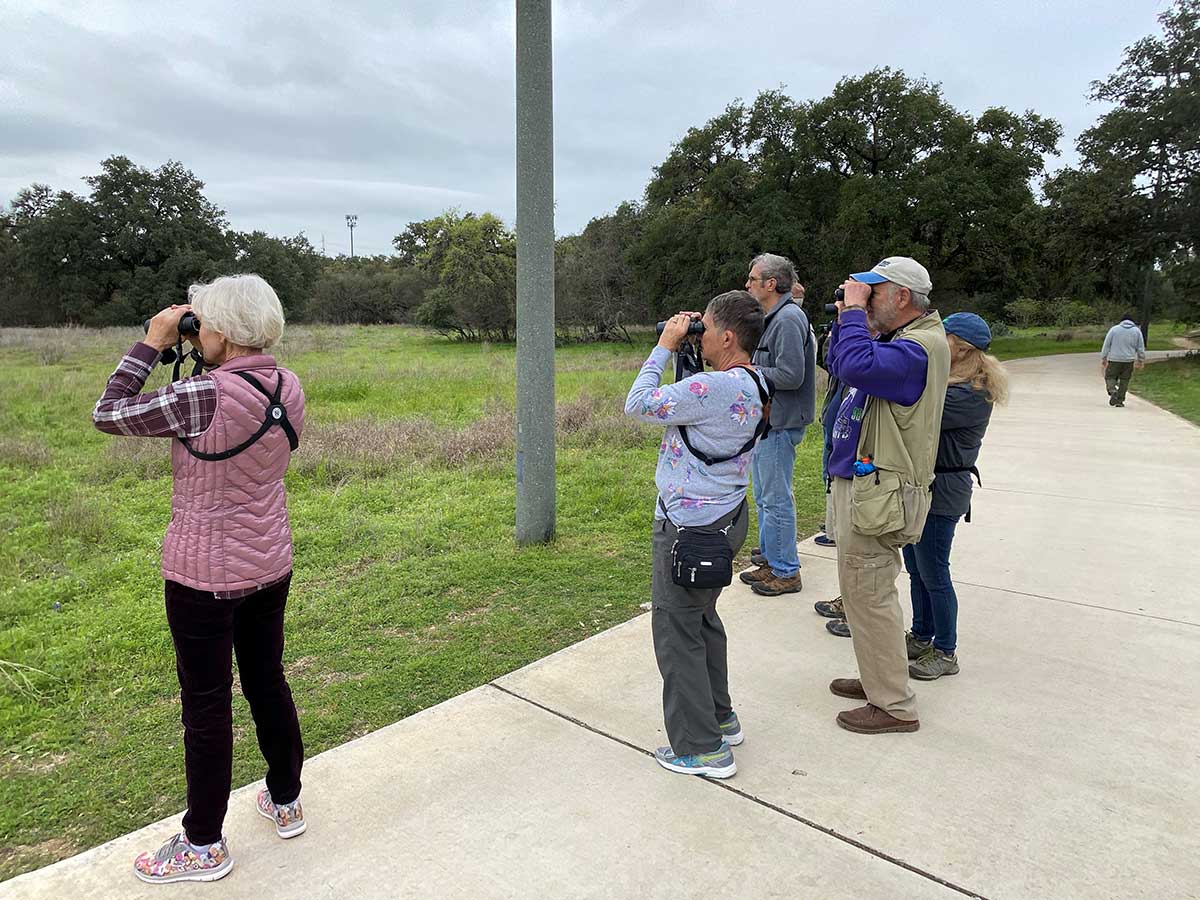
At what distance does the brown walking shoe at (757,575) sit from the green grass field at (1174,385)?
1123 cm

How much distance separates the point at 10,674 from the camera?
3721mm

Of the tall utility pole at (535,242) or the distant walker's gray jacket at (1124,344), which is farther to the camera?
the distant walker's gray jacket at (1124,344)

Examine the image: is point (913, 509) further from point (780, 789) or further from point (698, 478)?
point (780, 789)

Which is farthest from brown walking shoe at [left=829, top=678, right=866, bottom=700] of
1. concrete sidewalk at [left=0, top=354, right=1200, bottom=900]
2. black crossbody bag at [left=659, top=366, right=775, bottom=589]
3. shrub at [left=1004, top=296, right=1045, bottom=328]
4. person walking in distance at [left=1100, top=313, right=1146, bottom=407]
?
shrub at [left=1004, top=296, right=1045, bottom=328]

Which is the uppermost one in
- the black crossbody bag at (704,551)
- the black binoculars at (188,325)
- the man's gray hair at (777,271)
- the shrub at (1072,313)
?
the shrub at (1072,313)

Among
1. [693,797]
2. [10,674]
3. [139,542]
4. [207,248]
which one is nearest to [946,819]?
[693,797]

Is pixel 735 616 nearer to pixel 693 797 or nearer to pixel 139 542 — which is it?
pixel 693 797

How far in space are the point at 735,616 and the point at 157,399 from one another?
3.25 meters

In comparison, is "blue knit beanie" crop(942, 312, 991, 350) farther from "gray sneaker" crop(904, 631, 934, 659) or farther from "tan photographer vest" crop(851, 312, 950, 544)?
"gray sneaker" crop(904, 631, 934, 659)

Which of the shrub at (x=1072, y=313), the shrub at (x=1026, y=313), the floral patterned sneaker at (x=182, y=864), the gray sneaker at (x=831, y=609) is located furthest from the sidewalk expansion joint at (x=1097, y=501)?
the shrub at (x=1072, y=313)

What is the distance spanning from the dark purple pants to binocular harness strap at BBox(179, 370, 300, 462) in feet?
1.28

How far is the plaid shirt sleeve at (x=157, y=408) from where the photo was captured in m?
2.14

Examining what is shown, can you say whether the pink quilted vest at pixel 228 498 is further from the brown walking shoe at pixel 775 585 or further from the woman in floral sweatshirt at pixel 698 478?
the brown walking shoe at pixel 775 585

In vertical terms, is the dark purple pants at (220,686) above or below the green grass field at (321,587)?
above
